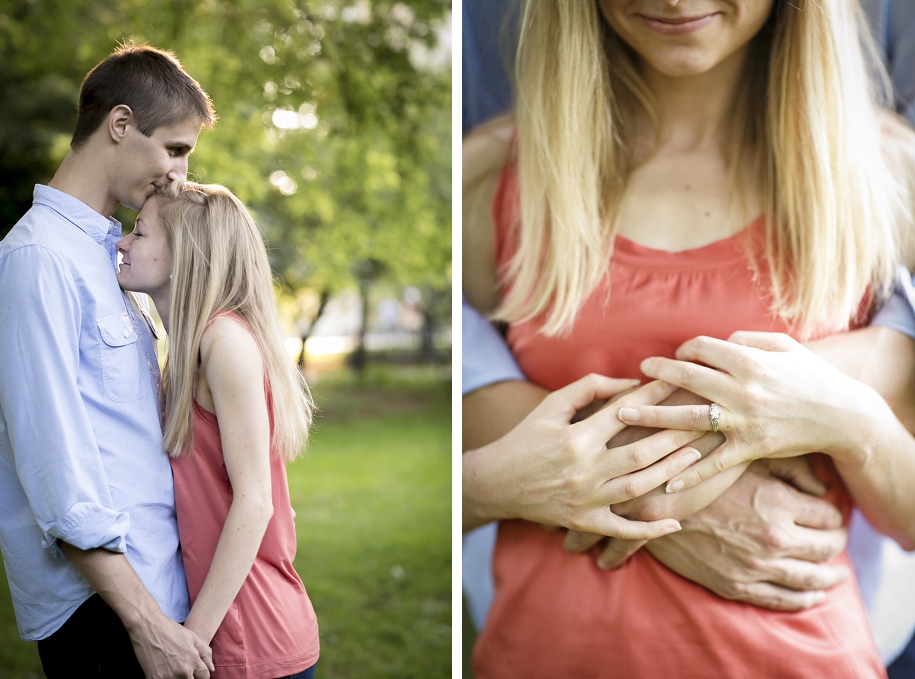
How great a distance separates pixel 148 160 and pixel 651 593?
4.70 ft

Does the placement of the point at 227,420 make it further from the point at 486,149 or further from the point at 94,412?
the point at 486,149

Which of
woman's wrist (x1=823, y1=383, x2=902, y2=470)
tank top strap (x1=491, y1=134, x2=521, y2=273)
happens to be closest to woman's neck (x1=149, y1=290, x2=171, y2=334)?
tank top strap (x1=491, y1=134, x2=521, y2=273)

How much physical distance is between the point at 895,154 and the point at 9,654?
4.30 m

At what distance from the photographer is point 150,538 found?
60.1 inches

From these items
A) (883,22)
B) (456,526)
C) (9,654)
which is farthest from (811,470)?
(9,654)

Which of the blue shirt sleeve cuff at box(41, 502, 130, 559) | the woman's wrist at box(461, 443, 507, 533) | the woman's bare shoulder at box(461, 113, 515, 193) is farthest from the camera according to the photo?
the woman's bare shoulder at box(461, 113, 515, 193)

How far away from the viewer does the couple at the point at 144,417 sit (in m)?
1.41

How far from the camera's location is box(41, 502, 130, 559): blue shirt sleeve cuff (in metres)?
1.38

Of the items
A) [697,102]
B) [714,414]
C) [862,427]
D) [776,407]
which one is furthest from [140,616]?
[697,102]

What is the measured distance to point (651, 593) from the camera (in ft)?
5.98

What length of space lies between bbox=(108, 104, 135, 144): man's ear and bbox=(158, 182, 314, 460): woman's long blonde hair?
13cm

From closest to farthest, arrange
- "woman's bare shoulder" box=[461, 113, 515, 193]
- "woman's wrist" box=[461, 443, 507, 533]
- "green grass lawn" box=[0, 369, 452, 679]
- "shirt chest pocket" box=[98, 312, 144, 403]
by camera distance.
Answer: "shirt chest pocket" box=[98, 312, 144, 403], "woman's wrist" box=[461, 443, 507, 533], "woman's bare shoulder" box=[461, 113, 515, 193], "green grass lawn" box=[0, 369, 452, 679]

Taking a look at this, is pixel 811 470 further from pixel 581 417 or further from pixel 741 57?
pixel 741 57

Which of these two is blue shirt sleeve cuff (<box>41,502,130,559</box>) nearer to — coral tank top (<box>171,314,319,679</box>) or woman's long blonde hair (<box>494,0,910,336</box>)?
coral tank top (<box>171,314,319,679</box>)
